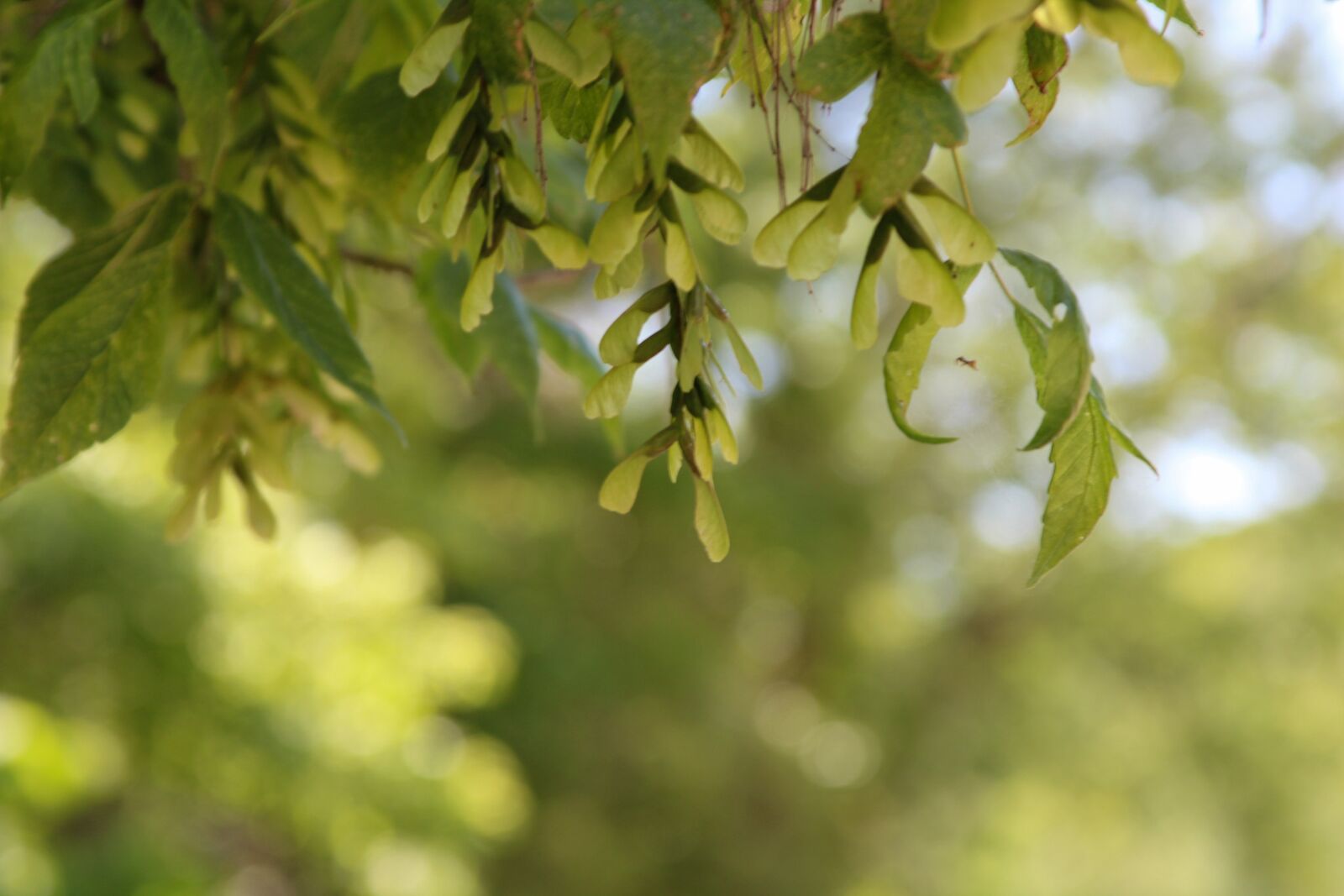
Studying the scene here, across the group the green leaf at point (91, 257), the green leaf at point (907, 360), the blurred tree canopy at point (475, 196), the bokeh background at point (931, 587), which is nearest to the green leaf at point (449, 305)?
the blurred tree canopy at point (475, 196)

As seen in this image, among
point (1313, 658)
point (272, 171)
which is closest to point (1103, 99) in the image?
point (1313, 658)

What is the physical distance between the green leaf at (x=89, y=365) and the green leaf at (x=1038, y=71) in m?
0.28

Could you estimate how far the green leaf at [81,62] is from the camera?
0.40 metres

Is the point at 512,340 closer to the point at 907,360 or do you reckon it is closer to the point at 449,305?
the point at 449,305

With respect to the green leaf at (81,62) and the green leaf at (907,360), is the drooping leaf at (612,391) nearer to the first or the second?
the green leaf at (907,360)

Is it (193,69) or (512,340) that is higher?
(193,69)

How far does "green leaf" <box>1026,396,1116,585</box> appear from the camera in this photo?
0.32 meters

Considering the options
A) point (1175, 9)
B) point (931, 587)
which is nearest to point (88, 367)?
point (1175, 9)

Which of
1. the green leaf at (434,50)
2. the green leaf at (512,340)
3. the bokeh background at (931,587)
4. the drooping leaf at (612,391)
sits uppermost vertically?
the green leaf at (434,50)

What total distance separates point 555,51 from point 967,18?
98 millimetres

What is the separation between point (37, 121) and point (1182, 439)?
369cm

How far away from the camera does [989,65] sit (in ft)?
0.83

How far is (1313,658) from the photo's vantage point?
168 inches

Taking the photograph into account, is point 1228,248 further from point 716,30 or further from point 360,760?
point 716,30
